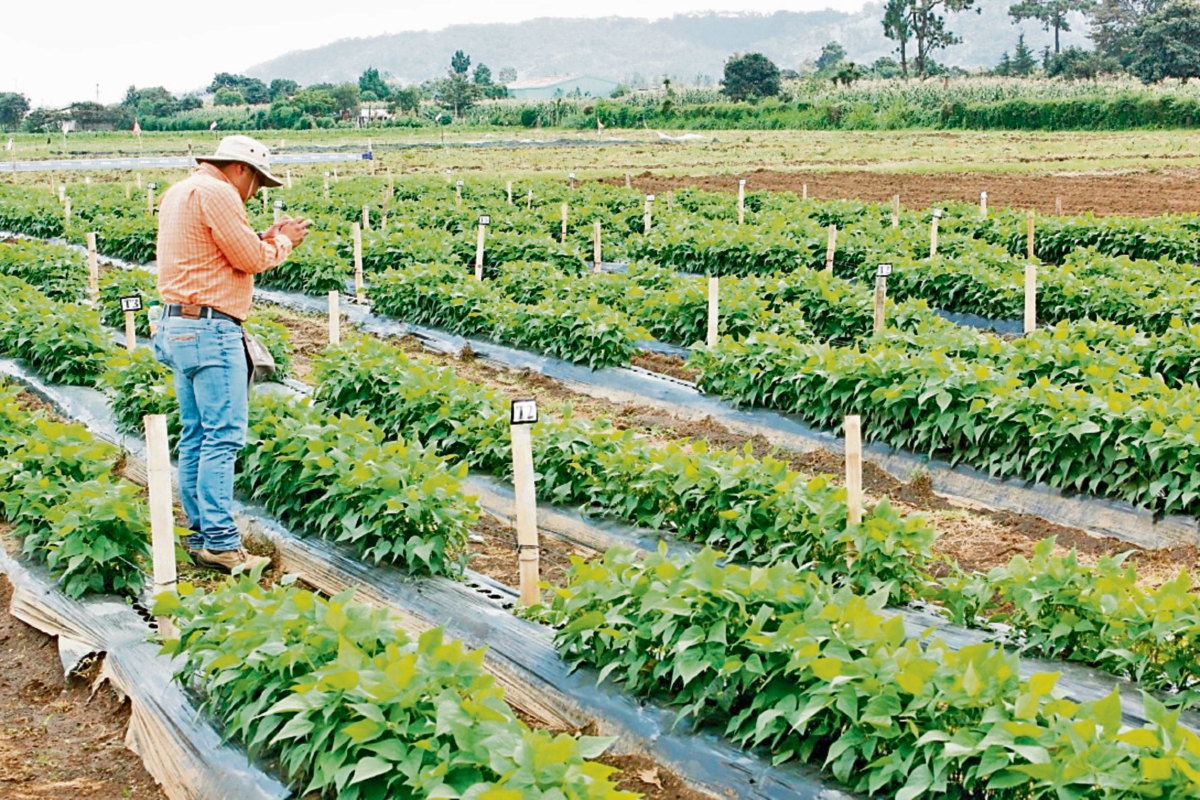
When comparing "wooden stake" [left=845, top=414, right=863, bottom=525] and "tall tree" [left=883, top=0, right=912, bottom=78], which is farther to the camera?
"tall tree" [left=883, top=0, right=912, bottom=78]

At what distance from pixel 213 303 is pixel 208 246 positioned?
0.27 m

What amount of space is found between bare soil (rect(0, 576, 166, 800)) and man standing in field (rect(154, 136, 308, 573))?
96 centimetres

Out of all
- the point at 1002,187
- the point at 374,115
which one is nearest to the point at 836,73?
the point at 374,115

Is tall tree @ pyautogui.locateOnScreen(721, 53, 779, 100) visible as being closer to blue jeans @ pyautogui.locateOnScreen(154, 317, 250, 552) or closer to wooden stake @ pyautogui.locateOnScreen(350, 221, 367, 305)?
wooden stake @ pyautogui.locateOnScreen(350, 221, 367, 305)

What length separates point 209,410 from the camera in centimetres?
642

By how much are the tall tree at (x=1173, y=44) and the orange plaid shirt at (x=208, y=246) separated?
70759 mm

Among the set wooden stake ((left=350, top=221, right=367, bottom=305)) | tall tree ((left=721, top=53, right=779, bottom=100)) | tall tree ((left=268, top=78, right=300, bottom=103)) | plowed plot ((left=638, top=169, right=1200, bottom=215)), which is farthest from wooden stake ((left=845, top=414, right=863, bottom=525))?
tall tree ((left=268, top=78, right=300, bottom=103))

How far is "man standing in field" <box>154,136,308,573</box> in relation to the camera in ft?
20.5

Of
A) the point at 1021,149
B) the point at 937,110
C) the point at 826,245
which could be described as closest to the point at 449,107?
the point at 937,110

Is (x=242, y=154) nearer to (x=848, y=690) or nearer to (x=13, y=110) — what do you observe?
(x=848, y=690)

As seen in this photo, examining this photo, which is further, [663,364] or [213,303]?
[663,364]

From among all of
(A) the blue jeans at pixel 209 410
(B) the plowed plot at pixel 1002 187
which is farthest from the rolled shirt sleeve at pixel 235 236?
(B) the plowed plot at pixel 1002 187

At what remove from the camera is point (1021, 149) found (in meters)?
39.4

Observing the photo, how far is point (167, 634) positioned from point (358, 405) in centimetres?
365
